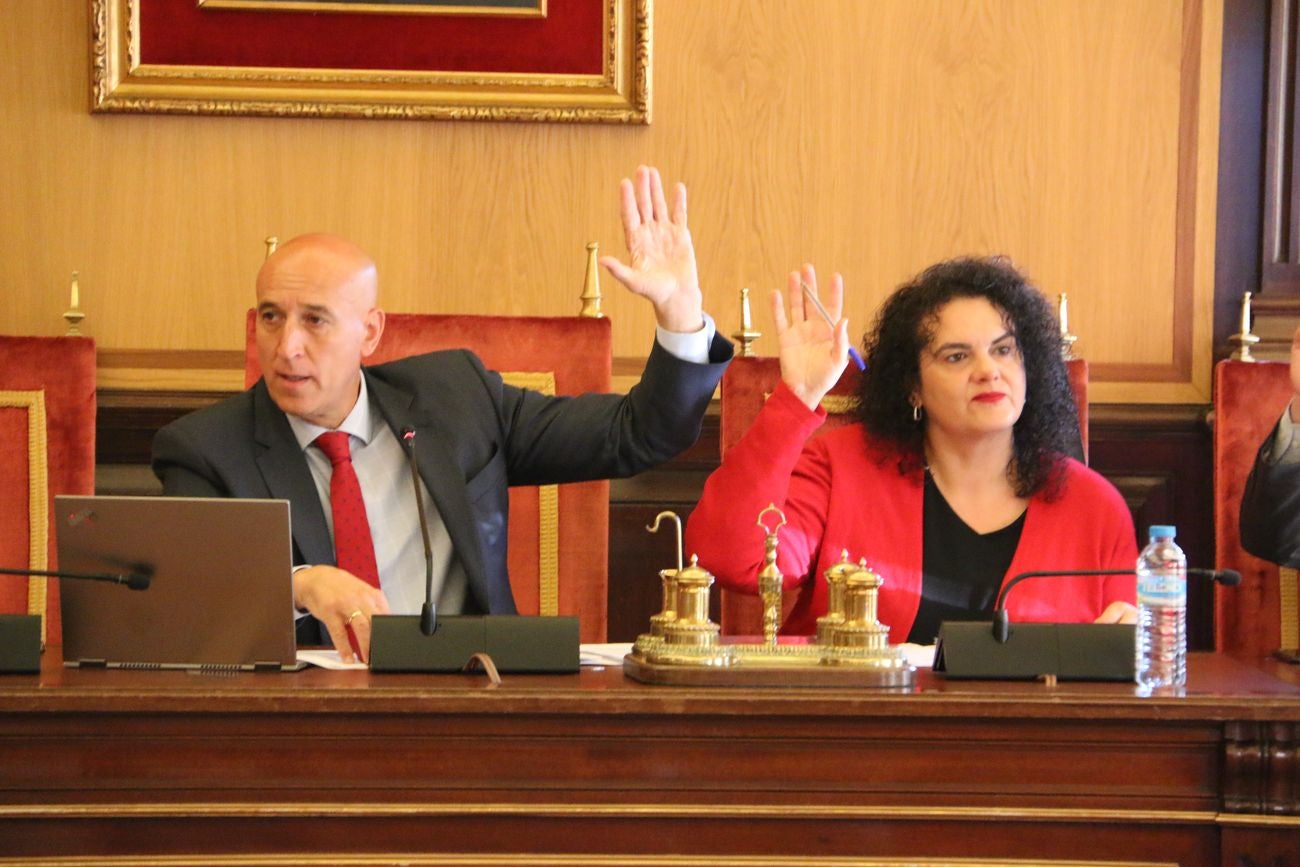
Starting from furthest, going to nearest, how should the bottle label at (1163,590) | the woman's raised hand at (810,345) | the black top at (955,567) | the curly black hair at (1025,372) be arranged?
the curly black hair at (1025,372), the black top at (955,567), the woman's raised hand at (810,345), the bottle label at (1163,590)

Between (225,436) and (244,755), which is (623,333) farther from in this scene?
(244,755)

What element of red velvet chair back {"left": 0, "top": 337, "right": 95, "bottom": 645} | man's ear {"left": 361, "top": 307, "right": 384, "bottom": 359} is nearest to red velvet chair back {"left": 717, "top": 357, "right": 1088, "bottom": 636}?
man's ear {"left": 361, "top": 307, "right": 384, "bottom": 359}

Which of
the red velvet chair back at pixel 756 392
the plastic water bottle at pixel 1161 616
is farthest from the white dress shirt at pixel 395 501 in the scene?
the plastic water bottle at pixel 1161 616

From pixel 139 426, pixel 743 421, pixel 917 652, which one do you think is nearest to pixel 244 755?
pixel 917 652

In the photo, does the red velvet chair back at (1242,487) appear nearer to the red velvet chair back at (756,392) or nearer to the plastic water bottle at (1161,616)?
the red velvet chair back at (756,392)

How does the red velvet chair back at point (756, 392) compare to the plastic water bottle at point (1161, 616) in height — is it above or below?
above

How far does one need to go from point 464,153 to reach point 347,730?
5.86 ft

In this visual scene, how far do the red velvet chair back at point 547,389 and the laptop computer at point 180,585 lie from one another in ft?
2.98

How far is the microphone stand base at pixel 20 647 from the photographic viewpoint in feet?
5.54

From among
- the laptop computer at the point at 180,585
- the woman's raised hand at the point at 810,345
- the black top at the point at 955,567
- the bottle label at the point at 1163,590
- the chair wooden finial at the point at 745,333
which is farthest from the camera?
the chair wooden finial at the point at 745,333

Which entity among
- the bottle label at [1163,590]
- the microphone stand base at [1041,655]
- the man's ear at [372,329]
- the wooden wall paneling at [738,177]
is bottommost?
the microphone stand base at [1041,655]

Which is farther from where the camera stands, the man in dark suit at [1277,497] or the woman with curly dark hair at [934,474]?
the man in dark suit at [1277,497]

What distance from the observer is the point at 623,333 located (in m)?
3.14

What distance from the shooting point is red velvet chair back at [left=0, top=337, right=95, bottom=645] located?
266cm
